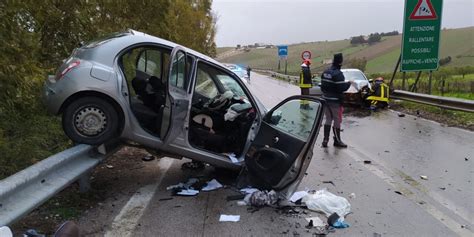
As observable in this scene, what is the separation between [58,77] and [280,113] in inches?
110

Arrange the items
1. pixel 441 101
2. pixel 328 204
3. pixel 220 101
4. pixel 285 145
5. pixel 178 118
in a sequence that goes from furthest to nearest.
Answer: pixel 441 101 < pixel 220 101 < pixel 178 118 < pixel 285 145 < pixel 328 204

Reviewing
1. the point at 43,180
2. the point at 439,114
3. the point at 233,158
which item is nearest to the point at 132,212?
the point at 43,180

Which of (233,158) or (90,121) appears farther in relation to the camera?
(233,158)

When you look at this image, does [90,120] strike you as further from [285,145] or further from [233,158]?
[285,145]

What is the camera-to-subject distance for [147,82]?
22.6 feet

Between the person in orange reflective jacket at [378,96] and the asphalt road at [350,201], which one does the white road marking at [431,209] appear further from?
the person in orange reflective jacket at [378,96]

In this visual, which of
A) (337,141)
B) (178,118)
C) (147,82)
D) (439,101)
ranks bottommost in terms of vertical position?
(337,141)

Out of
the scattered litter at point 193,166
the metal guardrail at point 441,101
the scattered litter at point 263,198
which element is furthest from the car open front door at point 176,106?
the metal guardrail at point 441,101

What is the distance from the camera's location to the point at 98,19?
11.6m

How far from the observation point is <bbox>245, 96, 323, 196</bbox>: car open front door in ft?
16.9

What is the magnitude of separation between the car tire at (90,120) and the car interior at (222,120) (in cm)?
107

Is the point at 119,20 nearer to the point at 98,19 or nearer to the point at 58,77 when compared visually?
the point at 98,19

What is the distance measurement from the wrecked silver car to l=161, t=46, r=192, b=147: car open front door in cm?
1

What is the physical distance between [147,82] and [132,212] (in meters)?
2.43
